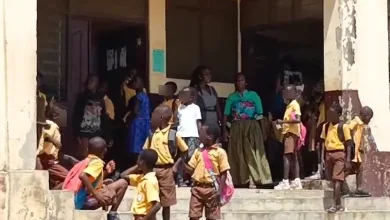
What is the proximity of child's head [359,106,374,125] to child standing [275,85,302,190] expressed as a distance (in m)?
0.83

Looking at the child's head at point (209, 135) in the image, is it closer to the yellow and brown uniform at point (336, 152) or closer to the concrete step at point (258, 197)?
the concrete step at point (258, 197)

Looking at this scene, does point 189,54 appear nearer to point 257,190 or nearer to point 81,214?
point 257,190

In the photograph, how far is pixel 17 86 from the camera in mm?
8953

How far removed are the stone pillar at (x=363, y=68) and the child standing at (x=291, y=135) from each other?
68cm

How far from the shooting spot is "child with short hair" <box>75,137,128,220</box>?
839cm

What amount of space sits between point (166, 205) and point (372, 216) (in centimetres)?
368

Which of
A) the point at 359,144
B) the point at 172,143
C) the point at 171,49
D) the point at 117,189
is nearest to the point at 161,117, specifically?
the point at 172,143

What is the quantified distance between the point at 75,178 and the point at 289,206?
3.57m

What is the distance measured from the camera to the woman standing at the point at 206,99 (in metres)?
12.1

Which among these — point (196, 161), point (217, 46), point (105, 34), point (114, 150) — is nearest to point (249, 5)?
point (217, 46)

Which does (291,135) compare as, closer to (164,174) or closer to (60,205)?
(164,174)

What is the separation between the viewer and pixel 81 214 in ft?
28.9

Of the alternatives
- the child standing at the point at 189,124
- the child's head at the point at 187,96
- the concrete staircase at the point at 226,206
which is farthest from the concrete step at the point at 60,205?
the child's head at the point at 187,96

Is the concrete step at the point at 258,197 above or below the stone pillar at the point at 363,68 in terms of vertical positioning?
below
